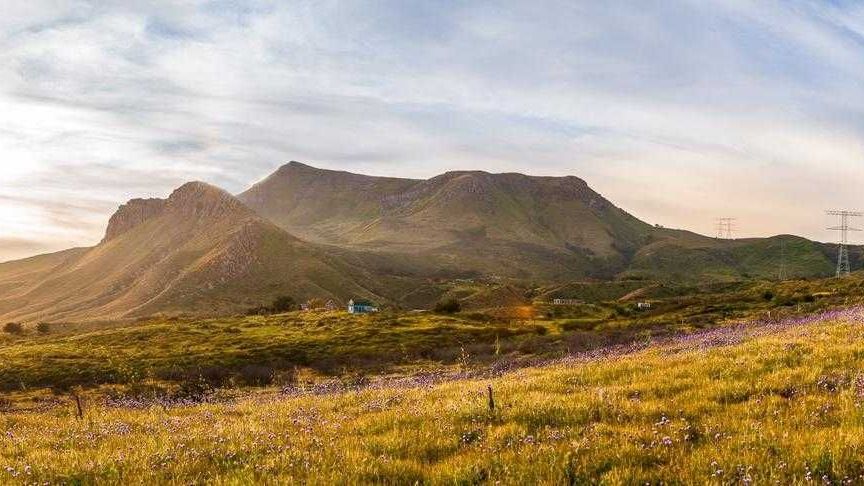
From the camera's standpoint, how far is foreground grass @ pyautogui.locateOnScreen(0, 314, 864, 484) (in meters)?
6.61

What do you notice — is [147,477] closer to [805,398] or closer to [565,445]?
[565,445]

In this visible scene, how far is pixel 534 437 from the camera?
27.0 ft

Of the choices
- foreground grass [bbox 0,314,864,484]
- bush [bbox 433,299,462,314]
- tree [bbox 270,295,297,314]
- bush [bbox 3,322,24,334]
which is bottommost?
bush [bbox 3,322,24,334]

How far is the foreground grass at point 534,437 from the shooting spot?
661cm

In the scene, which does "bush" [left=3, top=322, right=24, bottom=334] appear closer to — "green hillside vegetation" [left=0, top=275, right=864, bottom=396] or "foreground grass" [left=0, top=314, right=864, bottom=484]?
"green hillside vegetation" [left=0, top=275, right=864, bottom=396]

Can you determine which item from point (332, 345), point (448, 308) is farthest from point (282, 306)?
point (332, 345)

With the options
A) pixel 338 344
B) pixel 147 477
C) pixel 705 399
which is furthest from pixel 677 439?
pixel 338 344

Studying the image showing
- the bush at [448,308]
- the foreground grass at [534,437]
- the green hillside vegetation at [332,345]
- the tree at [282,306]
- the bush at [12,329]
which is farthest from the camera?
the tree at [282,306]

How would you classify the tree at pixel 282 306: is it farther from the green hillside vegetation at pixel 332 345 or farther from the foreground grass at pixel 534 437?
the foreground grass at pixel 534 437

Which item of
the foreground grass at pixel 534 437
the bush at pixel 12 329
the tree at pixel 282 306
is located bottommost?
the bush at pixel 12 329

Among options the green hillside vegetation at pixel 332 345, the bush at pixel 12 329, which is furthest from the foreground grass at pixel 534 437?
the bush at pixel 12 329

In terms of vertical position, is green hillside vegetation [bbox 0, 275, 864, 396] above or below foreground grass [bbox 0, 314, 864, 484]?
below

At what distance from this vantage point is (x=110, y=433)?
11.3 metres

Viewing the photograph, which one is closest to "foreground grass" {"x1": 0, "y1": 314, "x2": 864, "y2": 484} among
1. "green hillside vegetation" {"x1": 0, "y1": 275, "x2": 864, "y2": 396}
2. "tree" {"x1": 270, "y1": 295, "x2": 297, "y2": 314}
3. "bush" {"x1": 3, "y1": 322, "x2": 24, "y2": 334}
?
"green hillside vegetation" {"x1": 0, "y1": 275, "x2": 864, "y2": 396}
